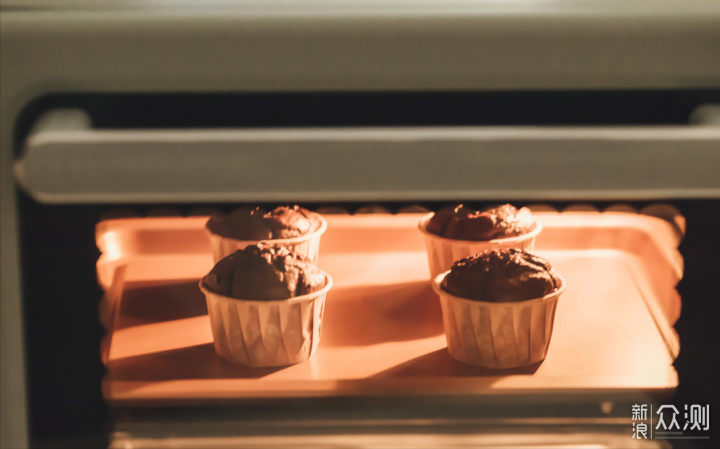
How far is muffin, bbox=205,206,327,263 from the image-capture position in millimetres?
722

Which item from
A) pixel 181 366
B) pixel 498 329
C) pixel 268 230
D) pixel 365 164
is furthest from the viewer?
pixel 268 230

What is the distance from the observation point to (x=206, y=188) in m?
0.45

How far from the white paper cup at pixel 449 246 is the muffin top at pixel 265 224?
14 cm

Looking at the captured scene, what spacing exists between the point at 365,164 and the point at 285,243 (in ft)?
1.38

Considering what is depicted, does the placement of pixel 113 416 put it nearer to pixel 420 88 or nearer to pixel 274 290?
pixel 274 290

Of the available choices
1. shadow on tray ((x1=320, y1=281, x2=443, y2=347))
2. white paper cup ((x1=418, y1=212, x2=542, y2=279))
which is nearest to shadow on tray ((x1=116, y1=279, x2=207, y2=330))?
shadow on tray ((x1=320, y1=281, x2=443, y2=347))

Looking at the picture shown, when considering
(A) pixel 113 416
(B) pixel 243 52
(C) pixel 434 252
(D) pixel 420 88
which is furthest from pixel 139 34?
(C) pixel 434 252

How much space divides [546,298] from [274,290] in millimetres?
323

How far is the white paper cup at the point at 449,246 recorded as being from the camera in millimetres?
785

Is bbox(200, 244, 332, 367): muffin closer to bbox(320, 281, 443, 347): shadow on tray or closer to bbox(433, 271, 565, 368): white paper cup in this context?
bbox(320, 281, 443, 347): shadow on tray

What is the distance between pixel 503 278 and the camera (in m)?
0.81

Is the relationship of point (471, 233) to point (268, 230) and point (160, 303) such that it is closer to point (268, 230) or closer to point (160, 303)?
point (268, 230)

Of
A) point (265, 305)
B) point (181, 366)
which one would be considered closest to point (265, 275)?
point (265, 305)

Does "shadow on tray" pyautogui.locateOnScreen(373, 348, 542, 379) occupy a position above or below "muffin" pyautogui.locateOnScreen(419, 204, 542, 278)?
below
